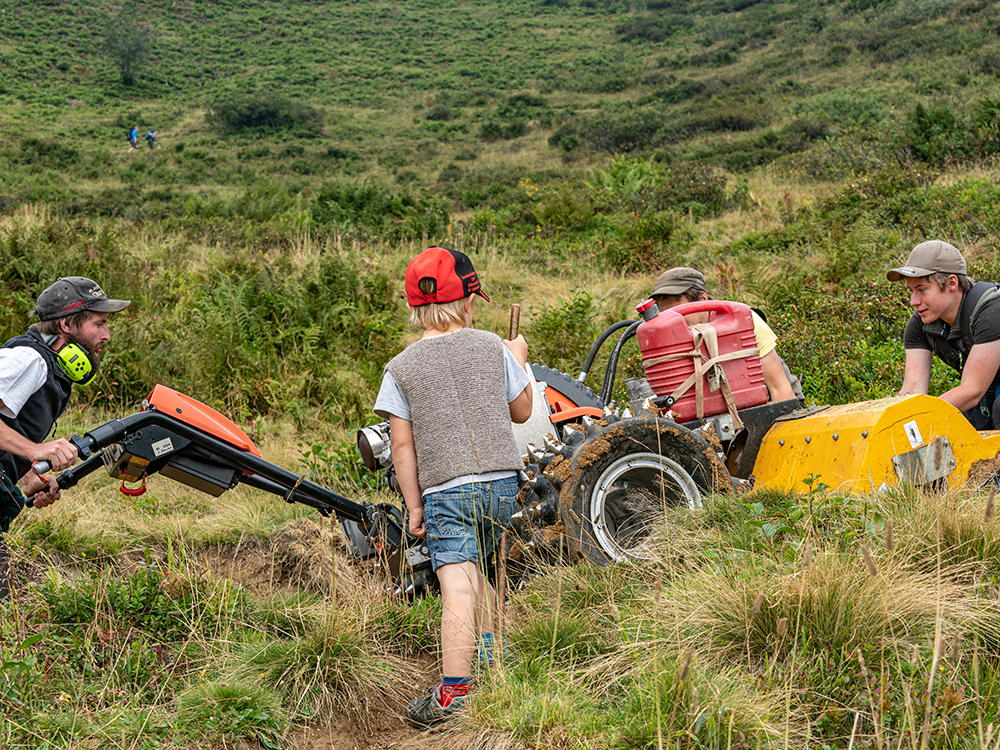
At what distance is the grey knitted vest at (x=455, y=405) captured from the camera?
3.45 metres

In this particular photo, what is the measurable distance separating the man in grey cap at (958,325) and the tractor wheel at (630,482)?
160 cm

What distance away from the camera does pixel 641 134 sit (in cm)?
2753

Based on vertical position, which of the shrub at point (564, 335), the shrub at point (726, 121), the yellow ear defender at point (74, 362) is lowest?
the shrub at point (564, 335)

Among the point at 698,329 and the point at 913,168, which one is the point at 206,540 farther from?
the point at 913,168

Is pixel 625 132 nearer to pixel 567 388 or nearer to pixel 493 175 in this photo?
pixel 493 175

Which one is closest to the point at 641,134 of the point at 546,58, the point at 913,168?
the point at 913,168

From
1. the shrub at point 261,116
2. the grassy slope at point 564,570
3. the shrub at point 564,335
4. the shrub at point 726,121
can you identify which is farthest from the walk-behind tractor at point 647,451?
the shrub at point 261,116

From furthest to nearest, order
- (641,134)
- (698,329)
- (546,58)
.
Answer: (546,58) → (641,134) → (698,329)

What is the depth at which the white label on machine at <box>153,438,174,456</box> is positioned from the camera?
149 inches

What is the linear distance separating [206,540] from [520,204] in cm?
1205

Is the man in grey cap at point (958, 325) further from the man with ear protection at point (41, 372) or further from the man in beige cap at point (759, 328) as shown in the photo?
the man with ear protection at point (41, 372)

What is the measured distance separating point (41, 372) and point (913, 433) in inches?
169

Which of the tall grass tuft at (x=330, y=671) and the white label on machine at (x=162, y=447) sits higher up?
the white label on machine at (x=162, y=447)

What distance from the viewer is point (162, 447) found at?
380cm
